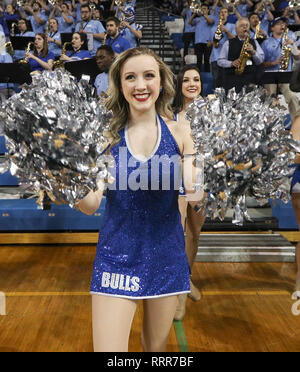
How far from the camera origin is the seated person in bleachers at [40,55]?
589cm

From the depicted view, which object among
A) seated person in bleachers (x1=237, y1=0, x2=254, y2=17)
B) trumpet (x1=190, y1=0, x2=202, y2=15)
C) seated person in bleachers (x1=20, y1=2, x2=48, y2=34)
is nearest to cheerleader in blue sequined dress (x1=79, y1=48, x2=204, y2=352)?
trumpet (x1=190, y1=0, x2=202, y2=15)

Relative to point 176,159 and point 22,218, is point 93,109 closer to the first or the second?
point 176,159

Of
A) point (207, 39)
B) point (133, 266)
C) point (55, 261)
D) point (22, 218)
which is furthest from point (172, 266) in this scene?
point (207, 39)

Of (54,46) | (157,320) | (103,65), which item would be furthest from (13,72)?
(157,320)

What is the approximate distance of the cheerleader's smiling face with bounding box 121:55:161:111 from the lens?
5.22 feet

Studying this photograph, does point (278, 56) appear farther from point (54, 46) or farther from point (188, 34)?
point (54, 46)

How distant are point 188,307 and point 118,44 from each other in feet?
13.0

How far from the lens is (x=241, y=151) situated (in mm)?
1292

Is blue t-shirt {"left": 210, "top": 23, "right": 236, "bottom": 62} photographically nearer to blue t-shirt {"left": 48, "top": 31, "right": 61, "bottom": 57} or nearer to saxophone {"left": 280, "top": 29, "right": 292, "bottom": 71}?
saxophone {"left": 280, "top": 29, "right": 292, "bottom": 71}

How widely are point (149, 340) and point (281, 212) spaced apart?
3.40m

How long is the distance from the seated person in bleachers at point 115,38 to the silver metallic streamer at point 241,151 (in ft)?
15.8

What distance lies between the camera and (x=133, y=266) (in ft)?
5.18

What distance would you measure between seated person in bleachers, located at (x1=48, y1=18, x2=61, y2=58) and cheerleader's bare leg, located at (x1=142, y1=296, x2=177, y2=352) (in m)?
5.38

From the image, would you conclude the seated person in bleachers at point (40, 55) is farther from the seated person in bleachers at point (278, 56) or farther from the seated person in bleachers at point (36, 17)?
the seated person in bleachers at point (278, 56)
